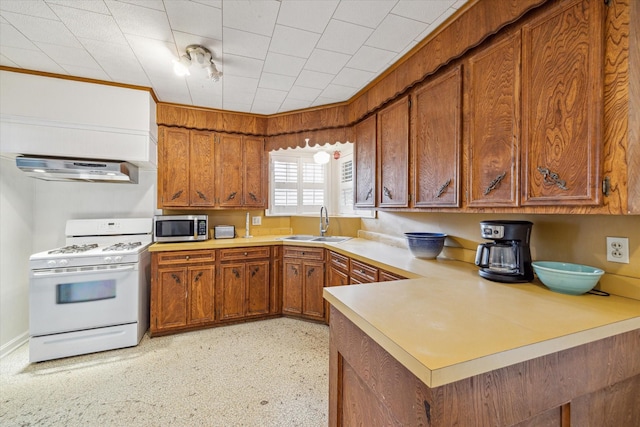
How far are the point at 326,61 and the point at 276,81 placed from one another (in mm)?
582


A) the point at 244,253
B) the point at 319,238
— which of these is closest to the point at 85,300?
the point at 244,253

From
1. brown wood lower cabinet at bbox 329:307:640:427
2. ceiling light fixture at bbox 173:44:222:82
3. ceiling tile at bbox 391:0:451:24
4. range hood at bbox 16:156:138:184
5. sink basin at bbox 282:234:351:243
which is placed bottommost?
brown wood lower cabinet at bbox 329:307:640:427

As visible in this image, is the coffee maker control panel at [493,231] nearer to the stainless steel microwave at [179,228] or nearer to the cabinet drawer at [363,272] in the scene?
the cabinet drawer at [363,272]

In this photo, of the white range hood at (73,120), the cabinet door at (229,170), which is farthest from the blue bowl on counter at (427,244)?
the white range hood at (73,120)

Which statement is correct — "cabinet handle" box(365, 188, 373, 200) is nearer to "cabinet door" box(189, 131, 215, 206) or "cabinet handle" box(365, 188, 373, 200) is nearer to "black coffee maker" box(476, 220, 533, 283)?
"black coffee maker" box(476, 220, 533, 283)

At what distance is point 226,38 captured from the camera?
1.92 m

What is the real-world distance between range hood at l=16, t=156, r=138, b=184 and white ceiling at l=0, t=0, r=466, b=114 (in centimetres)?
78

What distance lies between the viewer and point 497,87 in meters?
1.48

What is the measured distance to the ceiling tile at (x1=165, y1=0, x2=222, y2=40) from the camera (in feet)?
5.31

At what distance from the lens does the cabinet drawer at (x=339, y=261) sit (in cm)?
263

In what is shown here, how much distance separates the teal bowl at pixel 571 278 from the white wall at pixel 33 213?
141 inches

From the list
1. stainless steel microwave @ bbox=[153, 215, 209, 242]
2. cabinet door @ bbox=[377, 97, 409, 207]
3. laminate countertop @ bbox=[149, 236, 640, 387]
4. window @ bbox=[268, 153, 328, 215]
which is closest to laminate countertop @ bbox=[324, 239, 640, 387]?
laminate countertop @ bbox=[149, 236, 640, 387]

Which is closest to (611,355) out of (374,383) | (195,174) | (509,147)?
(374,383)

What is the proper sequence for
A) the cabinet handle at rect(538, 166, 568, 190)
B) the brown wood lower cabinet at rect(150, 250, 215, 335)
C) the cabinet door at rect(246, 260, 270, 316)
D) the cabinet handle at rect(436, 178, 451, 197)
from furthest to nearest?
the cabinet door at rect(246, 260, 270, 316) < the brown wood lower cabinet at rect(150, 250, 215, 335) < the cabinet handle at rect(436, 178, 451, 197) < the cabinet handle at rect(538, 166, 568, 190)
